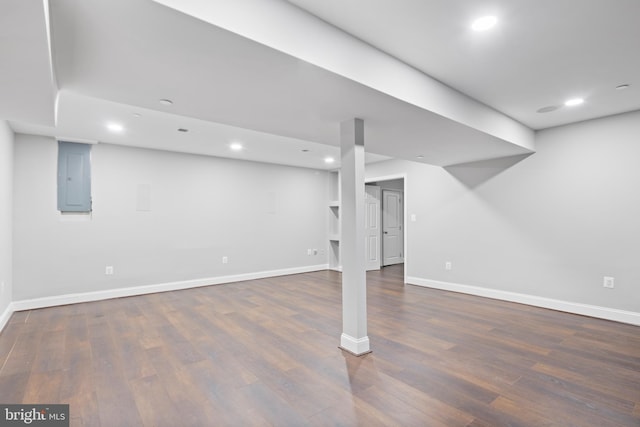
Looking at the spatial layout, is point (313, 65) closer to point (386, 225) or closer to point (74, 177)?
point (74, 177)

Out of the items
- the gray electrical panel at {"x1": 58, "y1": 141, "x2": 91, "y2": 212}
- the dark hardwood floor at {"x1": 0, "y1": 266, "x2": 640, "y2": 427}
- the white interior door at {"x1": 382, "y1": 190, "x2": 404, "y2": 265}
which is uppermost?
the gray electrical panel at {"x1": 58, "y1": 141, "x2": 91, "y2": 212}

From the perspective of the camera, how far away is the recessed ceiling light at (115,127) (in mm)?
4055

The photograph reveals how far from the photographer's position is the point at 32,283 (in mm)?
4496

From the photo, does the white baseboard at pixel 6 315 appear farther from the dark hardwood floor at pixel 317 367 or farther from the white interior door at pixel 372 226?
the white interior door at pixel 372 226

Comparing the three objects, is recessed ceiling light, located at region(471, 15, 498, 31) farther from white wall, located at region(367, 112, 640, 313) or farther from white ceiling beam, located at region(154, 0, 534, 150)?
white wall, located at region(367, 112, 640, 313)

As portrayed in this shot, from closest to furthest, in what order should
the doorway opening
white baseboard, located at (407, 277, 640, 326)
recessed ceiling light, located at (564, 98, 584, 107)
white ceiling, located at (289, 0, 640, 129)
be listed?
white ceiling, located at (289, 0, 640, 129) < recessed ceiling light, located at (564, 98, 584, 107) < white baseboard, located at (407, 277, 640, 326) < the doorway opening

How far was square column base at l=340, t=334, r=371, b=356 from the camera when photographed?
2930 millimetres

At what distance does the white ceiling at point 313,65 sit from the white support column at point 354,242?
0.28 metres

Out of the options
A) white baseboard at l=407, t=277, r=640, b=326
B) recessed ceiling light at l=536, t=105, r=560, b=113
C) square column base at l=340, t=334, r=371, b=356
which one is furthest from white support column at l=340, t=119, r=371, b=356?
white baseboard at l=407, t=277, r=640, b=326

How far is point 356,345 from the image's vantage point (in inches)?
115

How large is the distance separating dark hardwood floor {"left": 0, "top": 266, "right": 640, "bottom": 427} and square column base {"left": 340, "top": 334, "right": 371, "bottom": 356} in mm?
79

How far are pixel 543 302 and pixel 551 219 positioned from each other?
1.20m

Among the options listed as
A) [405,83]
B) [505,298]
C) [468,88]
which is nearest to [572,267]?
[505,298]

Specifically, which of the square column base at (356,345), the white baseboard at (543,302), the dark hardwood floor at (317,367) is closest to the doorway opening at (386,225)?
the white baseboard at (543,302)
